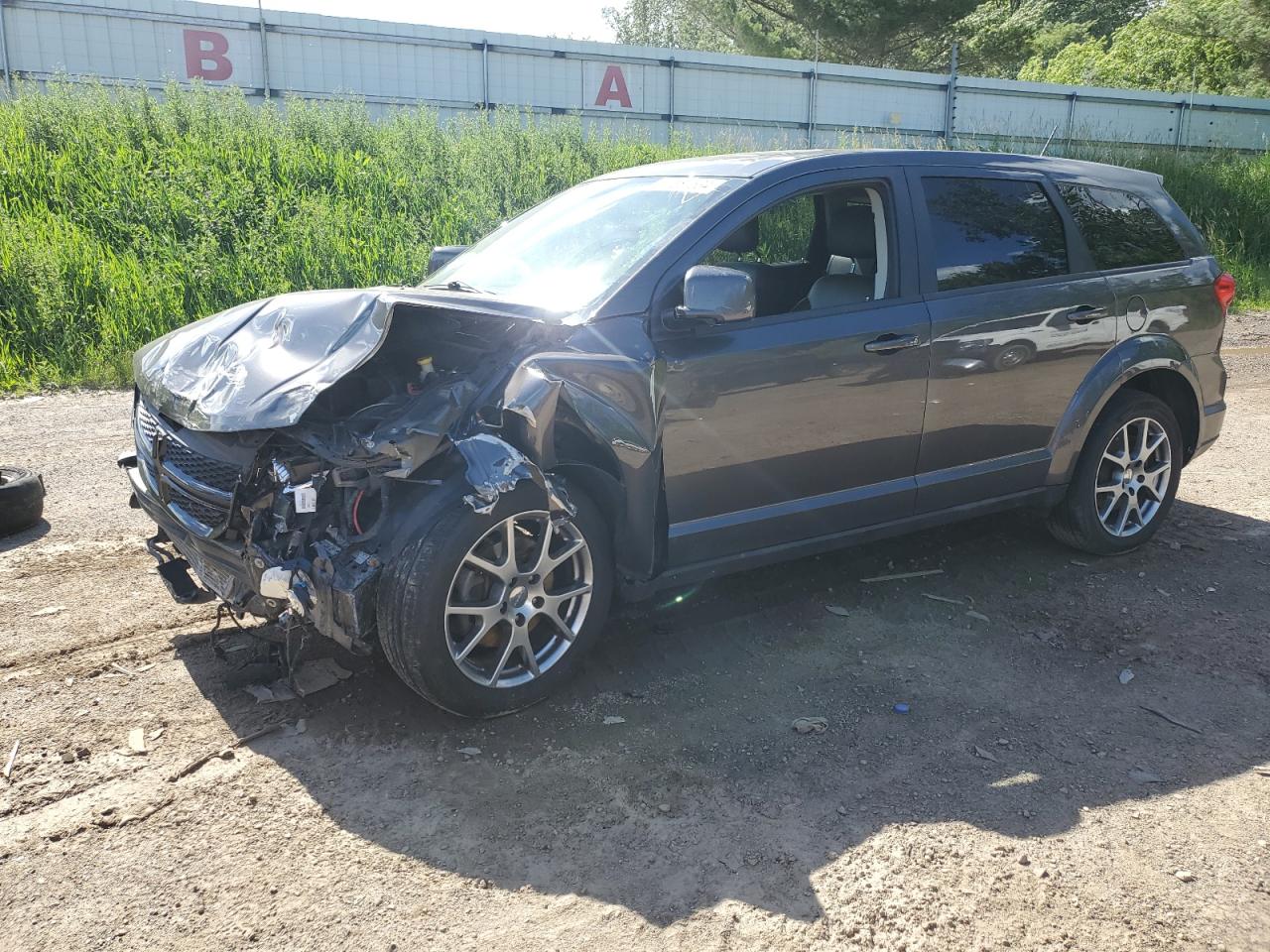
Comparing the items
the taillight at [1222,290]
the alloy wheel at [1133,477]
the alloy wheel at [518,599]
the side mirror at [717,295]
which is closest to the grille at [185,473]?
the alloy wheel at [518,599]

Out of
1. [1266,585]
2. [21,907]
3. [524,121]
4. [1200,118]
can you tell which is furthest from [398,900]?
[1200,118]

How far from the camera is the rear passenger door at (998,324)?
466 centimetres

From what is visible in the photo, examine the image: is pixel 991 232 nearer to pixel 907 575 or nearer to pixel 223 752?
pixel 907 575

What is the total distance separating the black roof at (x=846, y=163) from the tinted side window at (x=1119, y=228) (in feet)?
0.34

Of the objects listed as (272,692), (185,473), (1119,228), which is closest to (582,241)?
(185,473)

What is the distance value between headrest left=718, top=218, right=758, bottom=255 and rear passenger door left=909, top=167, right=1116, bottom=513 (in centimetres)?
74

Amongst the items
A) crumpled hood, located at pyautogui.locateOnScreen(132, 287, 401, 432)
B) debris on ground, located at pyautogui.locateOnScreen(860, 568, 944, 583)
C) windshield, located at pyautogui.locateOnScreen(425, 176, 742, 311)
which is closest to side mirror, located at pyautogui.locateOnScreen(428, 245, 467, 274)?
windshield, located at pyautogui.locateOnScreen(425, 176, 742, 311)

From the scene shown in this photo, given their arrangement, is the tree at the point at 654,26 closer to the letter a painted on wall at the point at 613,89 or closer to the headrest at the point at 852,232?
the letter a painted on wall at the point at 613,89

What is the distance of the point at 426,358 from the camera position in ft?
12.5

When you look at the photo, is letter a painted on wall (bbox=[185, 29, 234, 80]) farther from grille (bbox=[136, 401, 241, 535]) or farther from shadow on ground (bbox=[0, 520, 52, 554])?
grille (bbox=[136, 401, 241, 535])

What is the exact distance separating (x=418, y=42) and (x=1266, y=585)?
16.5 metres

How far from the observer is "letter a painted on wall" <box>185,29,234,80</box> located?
1659 centimetres

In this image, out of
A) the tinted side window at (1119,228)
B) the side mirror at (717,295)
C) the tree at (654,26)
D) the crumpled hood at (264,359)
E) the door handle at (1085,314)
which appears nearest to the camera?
the crumpled hood at (264,359)

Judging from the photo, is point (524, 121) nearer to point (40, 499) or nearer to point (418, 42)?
point (418, 42)
